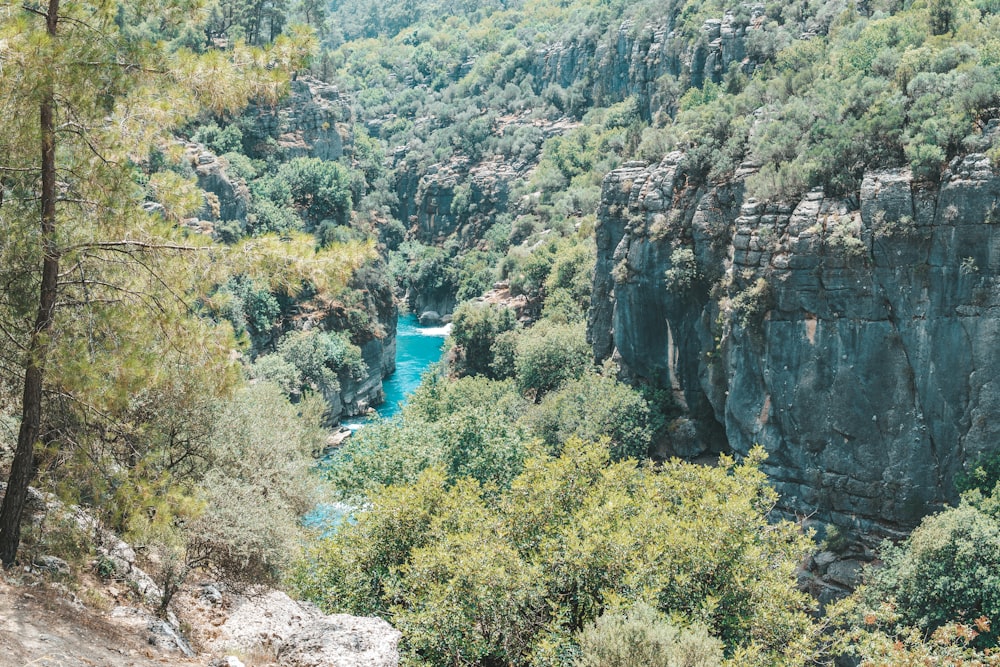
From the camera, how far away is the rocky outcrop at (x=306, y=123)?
2522 inches

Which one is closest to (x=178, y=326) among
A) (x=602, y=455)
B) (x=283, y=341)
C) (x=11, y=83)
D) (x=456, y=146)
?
(x=11, y=83)

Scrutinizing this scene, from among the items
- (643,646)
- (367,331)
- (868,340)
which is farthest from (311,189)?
(643,646)

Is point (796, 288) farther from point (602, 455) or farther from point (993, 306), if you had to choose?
point (602, 455)

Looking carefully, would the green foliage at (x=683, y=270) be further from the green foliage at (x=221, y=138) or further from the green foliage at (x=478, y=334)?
the green foliage at (x=221, y=138)

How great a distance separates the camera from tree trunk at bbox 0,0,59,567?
29.4ft

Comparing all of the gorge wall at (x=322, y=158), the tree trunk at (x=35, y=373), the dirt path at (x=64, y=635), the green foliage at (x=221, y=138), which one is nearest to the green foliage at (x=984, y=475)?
the dirt path at (x=64, y=635)

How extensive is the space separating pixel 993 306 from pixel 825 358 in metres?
4.35

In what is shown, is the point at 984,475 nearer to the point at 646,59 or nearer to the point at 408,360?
the point at 408,360

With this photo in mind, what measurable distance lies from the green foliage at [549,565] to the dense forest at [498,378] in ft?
0.20

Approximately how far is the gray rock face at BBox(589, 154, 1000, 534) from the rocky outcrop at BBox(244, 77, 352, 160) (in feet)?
151

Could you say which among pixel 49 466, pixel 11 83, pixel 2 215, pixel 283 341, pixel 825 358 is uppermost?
pixel 11 83

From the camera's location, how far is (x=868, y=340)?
73.9 feet

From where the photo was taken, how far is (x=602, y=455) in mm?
15391

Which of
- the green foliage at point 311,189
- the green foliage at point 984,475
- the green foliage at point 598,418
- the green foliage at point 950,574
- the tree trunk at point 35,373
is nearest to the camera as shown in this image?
the tree trunk at point 35,373
